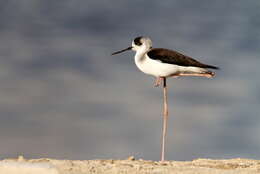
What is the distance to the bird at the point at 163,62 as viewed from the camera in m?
9.56

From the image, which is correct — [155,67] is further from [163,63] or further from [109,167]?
[109,167]

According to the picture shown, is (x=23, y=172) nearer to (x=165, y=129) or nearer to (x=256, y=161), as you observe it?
(x=165, y=129)

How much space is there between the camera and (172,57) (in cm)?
958

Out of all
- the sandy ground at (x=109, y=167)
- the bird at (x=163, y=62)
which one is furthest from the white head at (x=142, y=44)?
the sandy ground at (x=109, y=167)

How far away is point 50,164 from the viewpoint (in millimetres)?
8266

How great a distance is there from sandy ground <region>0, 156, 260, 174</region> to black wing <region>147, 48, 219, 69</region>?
6.04 ft

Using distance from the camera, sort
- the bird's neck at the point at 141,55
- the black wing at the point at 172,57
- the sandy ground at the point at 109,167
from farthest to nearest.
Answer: the bird's neck at the point at 141,55
the black wing at the point at 172,57
the sandy ground at the point at 109,167

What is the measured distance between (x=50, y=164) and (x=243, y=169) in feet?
11.1

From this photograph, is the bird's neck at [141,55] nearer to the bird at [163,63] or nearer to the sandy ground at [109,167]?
the bird at [163,63]

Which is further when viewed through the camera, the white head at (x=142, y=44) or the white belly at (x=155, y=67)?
the white head at (x=142, y=44)

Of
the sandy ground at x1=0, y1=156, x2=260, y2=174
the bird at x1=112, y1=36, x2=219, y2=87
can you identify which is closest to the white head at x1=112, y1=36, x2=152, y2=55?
the bird at x1=112, y1=36, x2=219, y2=87

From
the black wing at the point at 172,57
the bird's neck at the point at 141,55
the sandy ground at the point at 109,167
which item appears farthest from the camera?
the bird's neck at the point at 141,55

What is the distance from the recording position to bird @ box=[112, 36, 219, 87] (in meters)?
9.56

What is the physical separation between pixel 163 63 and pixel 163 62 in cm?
2
